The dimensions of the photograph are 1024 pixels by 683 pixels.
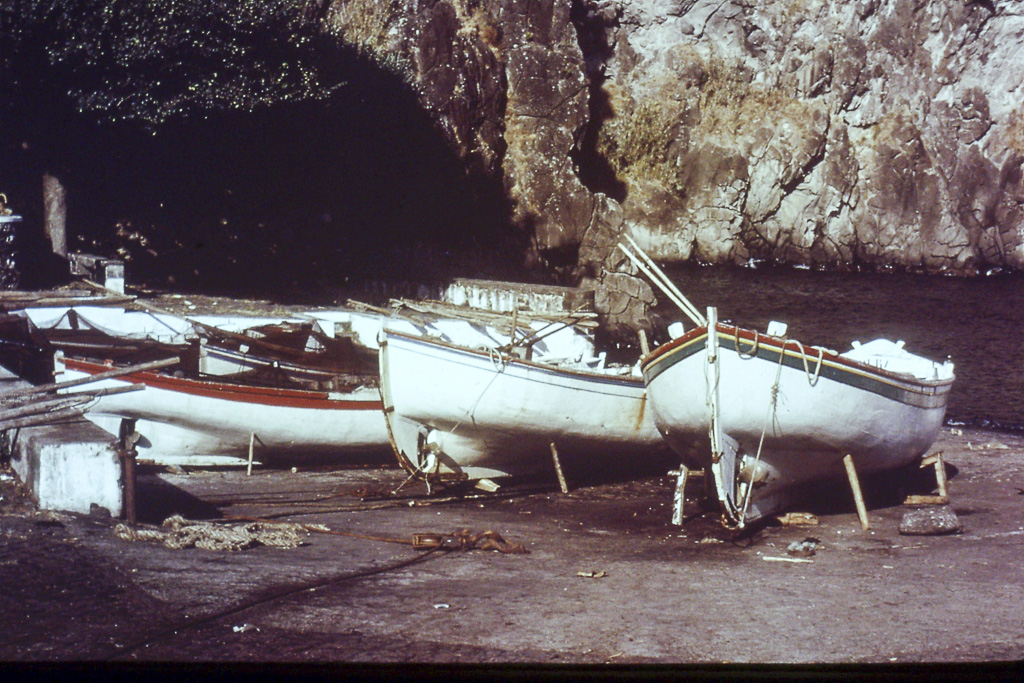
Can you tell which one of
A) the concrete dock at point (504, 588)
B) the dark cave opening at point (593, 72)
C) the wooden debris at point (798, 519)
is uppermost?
the dark cave opening at point (593, 72)

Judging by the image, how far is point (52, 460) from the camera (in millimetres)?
6656

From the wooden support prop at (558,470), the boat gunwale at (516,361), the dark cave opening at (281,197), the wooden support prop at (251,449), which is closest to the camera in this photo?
the boat gunwale at (516,361)

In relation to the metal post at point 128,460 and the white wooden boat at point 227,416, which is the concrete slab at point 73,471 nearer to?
the metal post at point 128,460

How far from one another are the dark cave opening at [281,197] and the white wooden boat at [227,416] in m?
5.42

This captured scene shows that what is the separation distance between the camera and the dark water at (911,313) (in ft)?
65.3

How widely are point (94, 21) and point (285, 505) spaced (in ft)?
29.4

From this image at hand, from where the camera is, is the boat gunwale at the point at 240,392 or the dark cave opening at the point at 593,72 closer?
the boat gunwale at the point at 240,392

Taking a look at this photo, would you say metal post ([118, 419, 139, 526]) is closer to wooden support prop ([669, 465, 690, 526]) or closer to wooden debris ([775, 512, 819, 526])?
wooden support prop ([669, 465, 690, 526])

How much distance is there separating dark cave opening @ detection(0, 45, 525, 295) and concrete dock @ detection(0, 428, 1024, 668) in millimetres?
8540

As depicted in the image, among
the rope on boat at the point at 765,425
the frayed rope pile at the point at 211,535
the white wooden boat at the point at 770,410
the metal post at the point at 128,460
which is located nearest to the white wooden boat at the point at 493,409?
the white wooden boat at the point at 770,410

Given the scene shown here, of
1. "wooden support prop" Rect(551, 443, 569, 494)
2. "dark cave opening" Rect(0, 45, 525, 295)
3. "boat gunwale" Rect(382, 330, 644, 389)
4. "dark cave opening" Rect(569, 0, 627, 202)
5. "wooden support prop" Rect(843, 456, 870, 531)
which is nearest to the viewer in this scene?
"wooden support prop" Rect(843, 456, 870, 531)

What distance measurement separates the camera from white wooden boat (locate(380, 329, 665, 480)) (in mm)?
10500

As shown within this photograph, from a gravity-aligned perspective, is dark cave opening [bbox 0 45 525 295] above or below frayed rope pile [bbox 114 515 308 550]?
above

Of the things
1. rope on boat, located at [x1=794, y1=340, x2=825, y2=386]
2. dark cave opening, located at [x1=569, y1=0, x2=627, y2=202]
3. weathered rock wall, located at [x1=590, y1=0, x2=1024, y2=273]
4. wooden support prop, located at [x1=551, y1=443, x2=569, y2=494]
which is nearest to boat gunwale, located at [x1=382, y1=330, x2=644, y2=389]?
wooden support prop, located at [x1=551, y1=443, x2=569, y2=494]
